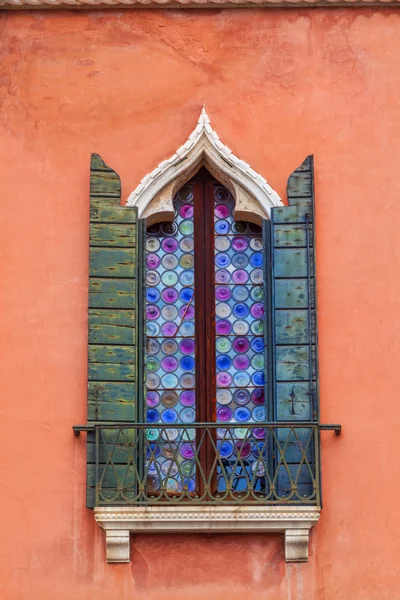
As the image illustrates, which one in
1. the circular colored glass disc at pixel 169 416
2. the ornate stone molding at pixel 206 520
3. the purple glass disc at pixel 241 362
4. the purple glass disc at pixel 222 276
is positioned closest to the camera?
the ornate stone molding at pixel 206 520

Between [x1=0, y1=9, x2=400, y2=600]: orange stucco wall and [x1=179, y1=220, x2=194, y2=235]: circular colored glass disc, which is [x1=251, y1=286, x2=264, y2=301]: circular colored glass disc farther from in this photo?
[x1=179, y1=220, x2=194, y2=235]: circular colored glass disc

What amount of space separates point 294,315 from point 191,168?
122 centimetres

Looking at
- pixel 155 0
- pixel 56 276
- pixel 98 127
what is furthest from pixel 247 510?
pixel 155 0

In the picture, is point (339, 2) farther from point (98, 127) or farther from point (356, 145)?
point (98, 127)

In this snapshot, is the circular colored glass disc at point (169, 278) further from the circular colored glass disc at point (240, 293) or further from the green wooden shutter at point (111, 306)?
the circular colored glass disc at point (240, 293)

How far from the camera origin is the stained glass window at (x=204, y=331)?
11.0 m

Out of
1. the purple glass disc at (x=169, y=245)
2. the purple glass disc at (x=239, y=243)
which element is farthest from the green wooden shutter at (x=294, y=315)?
the purple glass disc at (x=169, y=245)

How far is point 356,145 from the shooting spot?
11469 mm

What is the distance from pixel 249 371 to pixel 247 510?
104 cm

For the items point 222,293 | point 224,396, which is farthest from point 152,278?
point 224,396

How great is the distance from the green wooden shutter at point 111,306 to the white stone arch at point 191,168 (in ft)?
0.48

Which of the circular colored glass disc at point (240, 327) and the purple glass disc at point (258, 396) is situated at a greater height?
the circular colored glass disc at point (240, 327)

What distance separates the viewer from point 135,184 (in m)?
11.4

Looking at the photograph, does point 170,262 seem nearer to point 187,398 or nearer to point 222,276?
point 222,276
